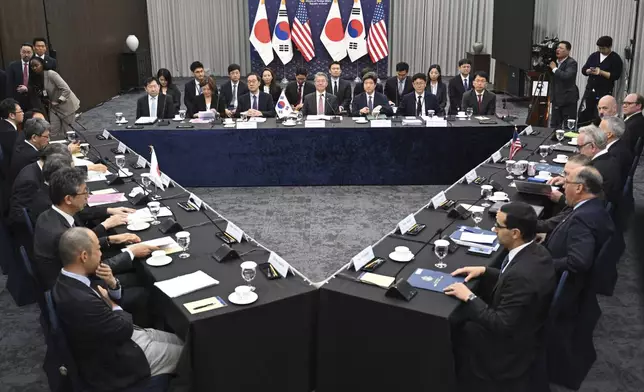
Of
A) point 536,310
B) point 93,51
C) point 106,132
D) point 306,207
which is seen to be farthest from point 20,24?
point 536,310

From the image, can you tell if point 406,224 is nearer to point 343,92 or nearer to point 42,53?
point 343,92

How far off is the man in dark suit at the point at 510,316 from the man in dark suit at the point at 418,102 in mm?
5070

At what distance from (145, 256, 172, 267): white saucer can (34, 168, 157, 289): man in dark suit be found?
11 centimetres

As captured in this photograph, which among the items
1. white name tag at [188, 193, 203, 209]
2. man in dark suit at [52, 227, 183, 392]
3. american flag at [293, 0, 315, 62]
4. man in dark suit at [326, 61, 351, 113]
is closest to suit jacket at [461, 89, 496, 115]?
man in dark suit at [326, 61, 351, 113]

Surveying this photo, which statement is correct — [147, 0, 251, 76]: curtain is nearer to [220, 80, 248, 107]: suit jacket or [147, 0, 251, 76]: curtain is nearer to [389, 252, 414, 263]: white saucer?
[220, 80, 248, 107]: suit jacket

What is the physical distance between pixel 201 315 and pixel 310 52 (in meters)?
12.2

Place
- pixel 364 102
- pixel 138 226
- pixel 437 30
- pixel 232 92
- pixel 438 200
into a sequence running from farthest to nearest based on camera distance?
pixel 437 30, pixel 232 92, pixel 364 102, pixel 438 200, pixel 138 226

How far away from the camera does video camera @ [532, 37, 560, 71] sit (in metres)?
10.7

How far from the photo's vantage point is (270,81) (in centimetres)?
899

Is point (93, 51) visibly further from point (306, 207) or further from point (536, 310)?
point (536, 310)

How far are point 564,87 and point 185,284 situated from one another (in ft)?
23.7

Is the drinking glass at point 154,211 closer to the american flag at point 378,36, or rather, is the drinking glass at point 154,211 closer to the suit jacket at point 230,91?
the suit jacket at point 230,91

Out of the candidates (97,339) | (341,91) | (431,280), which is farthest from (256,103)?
(97,339)

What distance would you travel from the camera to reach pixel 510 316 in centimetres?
315
